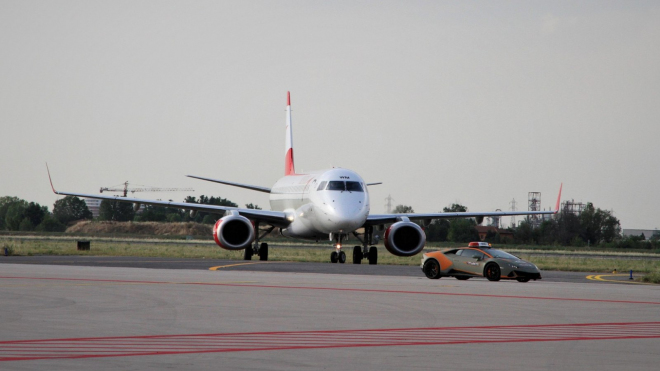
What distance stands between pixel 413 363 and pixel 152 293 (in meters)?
10.2

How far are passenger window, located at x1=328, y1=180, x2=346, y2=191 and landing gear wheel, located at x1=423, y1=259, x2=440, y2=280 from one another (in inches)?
466

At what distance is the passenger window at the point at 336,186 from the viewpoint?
127ft

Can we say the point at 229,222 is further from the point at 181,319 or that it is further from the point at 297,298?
the point at 181,319

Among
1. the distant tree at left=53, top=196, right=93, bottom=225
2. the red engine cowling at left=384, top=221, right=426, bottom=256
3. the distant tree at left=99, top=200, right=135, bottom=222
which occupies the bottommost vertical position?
the red engine cowling at left=384, top=221, right=426, bottom=256

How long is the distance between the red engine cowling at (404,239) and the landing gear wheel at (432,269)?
1232cm

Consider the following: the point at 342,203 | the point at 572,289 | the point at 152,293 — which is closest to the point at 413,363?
the point at 152,293

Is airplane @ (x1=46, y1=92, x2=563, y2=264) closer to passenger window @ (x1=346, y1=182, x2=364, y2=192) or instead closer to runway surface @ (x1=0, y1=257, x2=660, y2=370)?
passenger window @ (x1=346, y1=182, x2=364, y2=192)

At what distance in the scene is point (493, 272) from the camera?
26281mm

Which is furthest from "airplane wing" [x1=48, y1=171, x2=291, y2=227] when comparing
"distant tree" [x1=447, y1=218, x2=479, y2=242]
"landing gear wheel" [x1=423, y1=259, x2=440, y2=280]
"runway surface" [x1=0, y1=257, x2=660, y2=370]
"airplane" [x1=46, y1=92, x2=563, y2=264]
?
"distant tree" [x1=447, y1=218, x2=479, y2=242]

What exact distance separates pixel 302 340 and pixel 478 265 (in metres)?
15.8

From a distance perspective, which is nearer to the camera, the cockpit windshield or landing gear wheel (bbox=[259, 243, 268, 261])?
the cockpit windshield

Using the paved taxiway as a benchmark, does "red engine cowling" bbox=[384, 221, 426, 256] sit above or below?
above

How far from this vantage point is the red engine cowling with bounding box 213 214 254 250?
38.9 m

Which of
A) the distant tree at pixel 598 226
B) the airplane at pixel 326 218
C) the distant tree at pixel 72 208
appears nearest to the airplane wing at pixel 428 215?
the airplane at pixel 326 218
